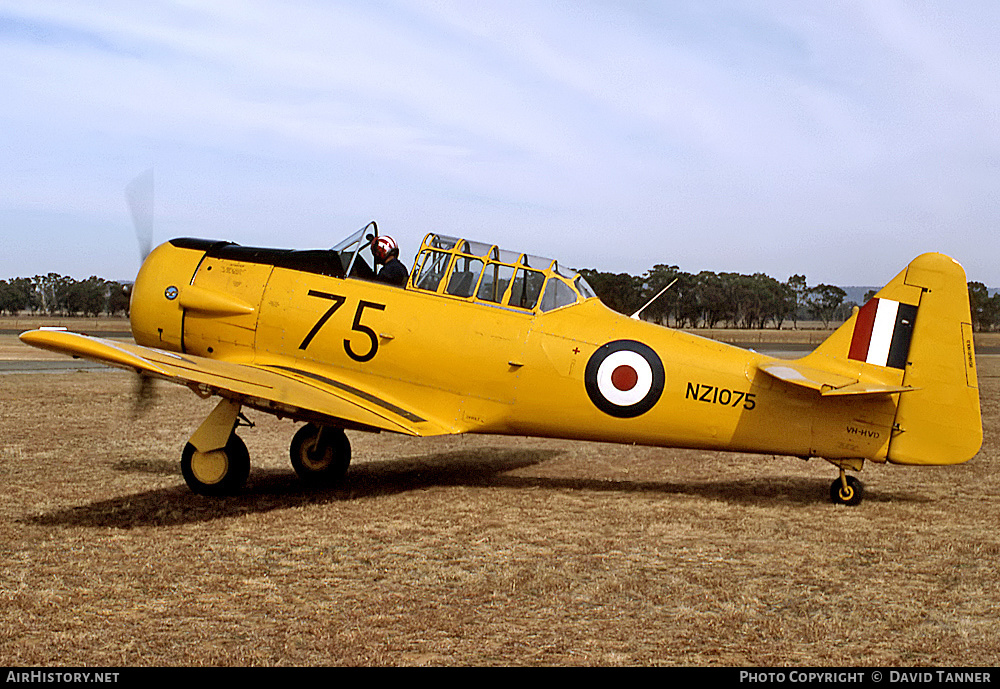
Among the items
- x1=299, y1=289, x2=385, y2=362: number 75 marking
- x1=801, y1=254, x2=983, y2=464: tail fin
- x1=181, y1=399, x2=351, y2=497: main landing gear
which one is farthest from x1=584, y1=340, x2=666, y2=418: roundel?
x1=181, y1=399, x2=351, y2=497: main landing gear

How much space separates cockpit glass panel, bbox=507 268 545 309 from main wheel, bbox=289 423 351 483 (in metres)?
2.43

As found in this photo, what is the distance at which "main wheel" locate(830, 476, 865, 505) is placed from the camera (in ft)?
25.7

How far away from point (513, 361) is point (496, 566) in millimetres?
2643

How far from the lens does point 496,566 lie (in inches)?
226

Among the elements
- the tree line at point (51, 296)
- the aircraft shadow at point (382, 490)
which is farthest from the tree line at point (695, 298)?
the aircraft shadow at point (382, 490)

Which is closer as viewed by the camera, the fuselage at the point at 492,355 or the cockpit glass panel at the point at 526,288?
the fuselage at the point at 492,355

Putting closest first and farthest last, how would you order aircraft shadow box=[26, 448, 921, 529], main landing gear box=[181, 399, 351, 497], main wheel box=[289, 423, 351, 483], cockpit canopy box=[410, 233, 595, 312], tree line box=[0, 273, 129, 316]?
aircraft shadow box=[26, 448, 921, 529]
main landing gear box=[181, 399, 351, 497]
cockpit canopy box=[410, 233, 595, 312]
main wheel box=[289, 423, 351, 483]
tree line box=[0, 273, 129, 316]

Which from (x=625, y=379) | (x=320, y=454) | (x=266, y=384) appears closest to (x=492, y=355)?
(x=625, y=379)

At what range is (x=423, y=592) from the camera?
16.9 ft

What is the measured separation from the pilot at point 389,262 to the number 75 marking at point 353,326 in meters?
0.36

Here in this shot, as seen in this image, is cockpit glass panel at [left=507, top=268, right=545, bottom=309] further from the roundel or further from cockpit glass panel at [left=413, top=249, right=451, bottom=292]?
the roundel

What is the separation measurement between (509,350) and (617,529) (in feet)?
6.69

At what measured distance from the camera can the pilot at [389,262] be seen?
849cm

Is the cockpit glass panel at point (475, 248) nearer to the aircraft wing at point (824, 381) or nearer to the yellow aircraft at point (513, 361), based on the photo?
the yellow aircraft at point (513, 361)
